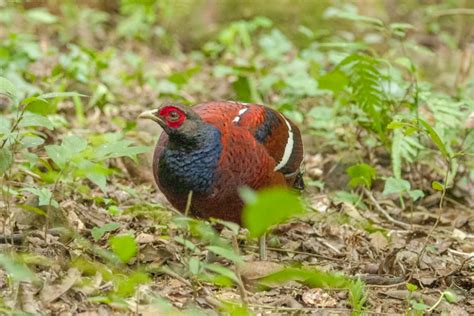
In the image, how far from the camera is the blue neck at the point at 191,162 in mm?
3984

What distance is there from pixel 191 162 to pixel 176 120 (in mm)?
220

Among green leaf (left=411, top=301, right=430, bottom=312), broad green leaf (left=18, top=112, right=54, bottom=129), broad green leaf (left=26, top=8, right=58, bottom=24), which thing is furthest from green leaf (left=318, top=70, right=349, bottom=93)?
broad green leaf (left=26, top=8, right=58, bottom=24)

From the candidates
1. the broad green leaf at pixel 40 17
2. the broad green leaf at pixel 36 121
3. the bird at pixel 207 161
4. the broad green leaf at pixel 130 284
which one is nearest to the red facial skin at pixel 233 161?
the bird at pixel 207 161

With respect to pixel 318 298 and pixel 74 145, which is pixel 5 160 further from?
pixel 318 298

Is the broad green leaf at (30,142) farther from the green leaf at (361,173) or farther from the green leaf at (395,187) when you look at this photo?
the green leaf at (361,173)

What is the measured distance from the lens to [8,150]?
3699 mm

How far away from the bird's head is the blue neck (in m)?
0.02

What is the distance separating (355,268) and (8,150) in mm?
1979

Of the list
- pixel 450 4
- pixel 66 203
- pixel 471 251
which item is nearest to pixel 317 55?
pixel 450 4

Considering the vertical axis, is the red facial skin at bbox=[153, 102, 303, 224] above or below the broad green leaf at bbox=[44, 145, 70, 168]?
below

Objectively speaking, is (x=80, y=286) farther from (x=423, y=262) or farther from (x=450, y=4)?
(x=450, y=4)

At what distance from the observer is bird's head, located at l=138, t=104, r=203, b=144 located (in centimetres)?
402

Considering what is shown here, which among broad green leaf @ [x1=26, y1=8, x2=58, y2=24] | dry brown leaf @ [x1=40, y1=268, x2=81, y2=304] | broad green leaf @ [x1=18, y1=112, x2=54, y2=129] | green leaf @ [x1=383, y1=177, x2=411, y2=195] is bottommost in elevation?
green leaf @ [x1=383, y1=177, x2=411, y2=195]

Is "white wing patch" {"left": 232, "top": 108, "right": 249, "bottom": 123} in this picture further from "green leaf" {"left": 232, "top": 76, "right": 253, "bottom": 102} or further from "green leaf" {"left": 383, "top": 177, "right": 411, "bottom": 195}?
"green leaf" {"left": 232, "top": 76, "right": 253, "bottom": 102}
